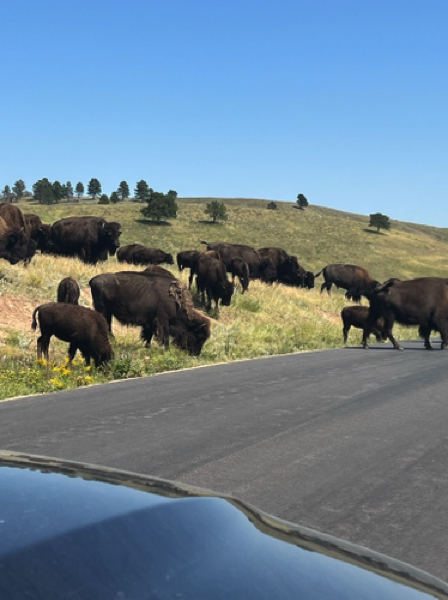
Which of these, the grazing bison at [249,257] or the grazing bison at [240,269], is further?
the grazing bison at [249,257]

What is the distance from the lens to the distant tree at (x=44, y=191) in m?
142

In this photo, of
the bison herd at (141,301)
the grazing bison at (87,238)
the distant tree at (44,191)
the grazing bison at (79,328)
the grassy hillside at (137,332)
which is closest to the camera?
the grassy hillside at (137,332)

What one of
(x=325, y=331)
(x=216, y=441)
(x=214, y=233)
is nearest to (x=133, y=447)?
(x=216, y=441)

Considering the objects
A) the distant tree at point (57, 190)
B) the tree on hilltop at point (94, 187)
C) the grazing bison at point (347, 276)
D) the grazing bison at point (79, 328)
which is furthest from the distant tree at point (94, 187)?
the grazing bison at point (79, 328)

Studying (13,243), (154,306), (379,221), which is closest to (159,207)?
(379,221)

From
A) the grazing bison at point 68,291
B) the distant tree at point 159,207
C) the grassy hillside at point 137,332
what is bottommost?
the grassy hillside at point 137,332

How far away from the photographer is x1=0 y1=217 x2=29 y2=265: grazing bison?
23672 millimetres

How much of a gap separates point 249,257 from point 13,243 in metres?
16.8

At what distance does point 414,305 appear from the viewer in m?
19.5

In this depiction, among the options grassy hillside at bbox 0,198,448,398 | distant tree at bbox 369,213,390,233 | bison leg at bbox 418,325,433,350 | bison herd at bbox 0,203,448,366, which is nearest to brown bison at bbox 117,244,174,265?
grassy hillside at bbox 0,198,448,398

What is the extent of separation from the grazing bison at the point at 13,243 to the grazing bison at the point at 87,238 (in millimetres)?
6473

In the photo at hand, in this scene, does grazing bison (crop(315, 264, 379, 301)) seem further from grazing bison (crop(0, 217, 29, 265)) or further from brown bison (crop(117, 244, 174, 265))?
grazing bison (crop(0, 217, 29, 265))

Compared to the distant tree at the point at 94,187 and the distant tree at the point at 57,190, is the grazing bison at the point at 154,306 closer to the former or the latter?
the distant tree at the point at 57,190

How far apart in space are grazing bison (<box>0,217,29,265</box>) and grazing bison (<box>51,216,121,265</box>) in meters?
6.47
